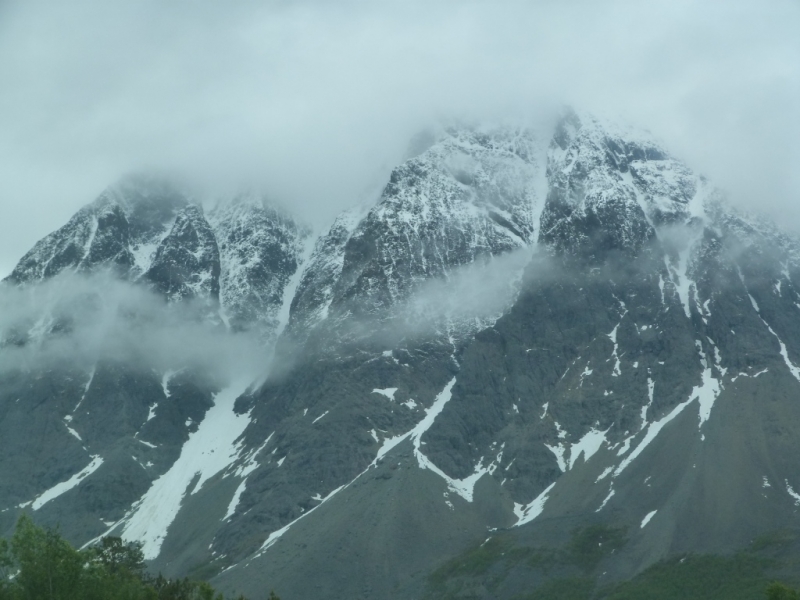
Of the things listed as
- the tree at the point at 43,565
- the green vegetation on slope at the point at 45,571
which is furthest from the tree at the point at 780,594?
the tree at the point at 43,565

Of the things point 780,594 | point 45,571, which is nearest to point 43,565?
point 45,571

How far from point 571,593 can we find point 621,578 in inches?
413

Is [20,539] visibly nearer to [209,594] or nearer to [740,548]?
[209,594]

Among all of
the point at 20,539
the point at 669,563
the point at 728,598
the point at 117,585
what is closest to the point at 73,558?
the point at 20,539

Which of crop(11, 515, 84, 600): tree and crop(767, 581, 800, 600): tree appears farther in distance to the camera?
crop(767, 581, 800, 600): tree

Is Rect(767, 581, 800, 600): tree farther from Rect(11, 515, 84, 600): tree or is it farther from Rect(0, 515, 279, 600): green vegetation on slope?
Rect(11, 515, 84, 600): tree

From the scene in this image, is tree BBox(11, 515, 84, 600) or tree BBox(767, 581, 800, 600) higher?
tree BBox(11, 515, 84, 600)

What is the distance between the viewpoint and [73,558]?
91.1 m

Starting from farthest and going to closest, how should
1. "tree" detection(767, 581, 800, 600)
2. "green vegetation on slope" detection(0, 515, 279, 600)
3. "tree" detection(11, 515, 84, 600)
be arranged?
"tree" detection(767, 581, 800, 600), "tree" detection(11, 515, 84, 600), "green vegetation on slope" detection(0, 515, 279, 600)

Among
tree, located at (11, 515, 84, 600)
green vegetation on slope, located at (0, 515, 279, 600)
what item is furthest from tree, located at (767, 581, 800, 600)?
tree, located at (11, 515, 84, 600)

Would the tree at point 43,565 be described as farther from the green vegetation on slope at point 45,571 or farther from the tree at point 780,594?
the tree at point 780,594

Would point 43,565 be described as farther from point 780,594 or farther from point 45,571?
point 780,594

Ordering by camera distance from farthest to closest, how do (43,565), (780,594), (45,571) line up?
(780,594), (43,565), (45,571)

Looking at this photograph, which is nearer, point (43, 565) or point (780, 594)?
point (43, 565)
